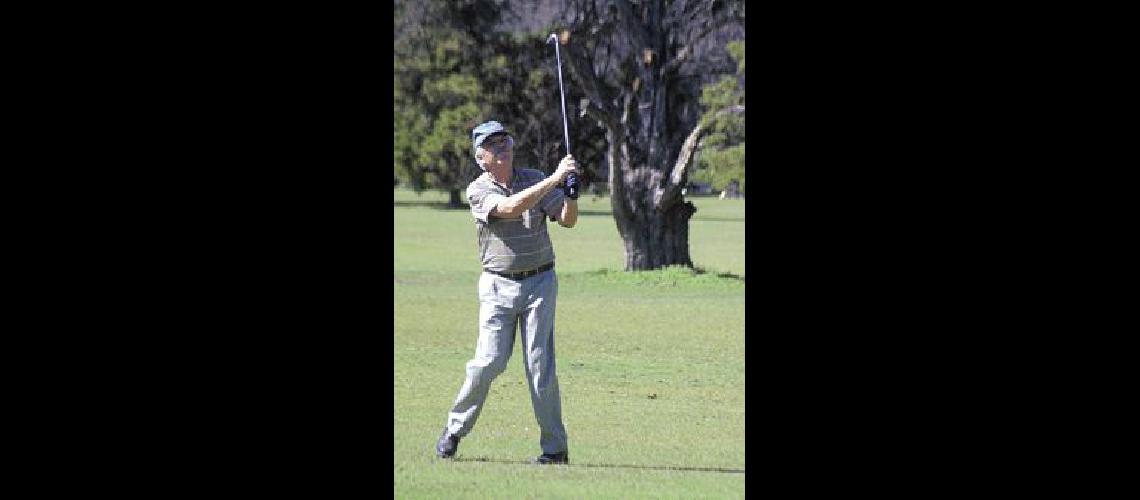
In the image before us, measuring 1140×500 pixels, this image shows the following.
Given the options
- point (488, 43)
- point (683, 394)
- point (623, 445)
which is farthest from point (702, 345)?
point (488, 43)

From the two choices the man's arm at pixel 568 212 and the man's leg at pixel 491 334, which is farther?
the man's leg at pixel 491 334

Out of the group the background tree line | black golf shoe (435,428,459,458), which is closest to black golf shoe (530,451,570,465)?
black golf shoe (435,428,459,458)

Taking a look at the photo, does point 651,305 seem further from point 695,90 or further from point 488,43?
point 488,43

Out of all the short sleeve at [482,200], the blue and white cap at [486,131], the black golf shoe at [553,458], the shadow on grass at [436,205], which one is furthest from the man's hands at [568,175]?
the shadow on grass at [436,205]

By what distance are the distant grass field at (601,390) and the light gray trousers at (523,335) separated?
1.38 feet

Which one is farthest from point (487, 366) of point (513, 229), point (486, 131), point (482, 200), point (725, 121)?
point (725, 121)

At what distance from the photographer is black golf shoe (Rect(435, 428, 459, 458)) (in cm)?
952

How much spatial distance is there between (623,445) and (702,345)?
705 centimetres

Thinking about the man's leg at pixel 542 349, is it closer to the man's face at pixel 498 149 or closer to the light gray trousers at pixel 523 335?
the light gray trousers at pixel 523 335

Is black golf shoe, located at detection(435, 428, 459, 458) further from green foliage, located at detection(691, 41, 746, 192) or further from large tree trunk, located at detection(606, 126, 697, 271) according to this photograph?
large tree trunk, located at detection(606, 126, 697, 271)

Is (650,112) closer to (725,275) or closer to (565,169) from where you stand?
(725,275)

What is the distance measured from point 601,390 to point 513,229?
15.2 ft

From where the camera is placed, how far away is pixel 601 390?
13484mm

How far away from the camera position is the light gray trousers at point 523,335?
9.12m
